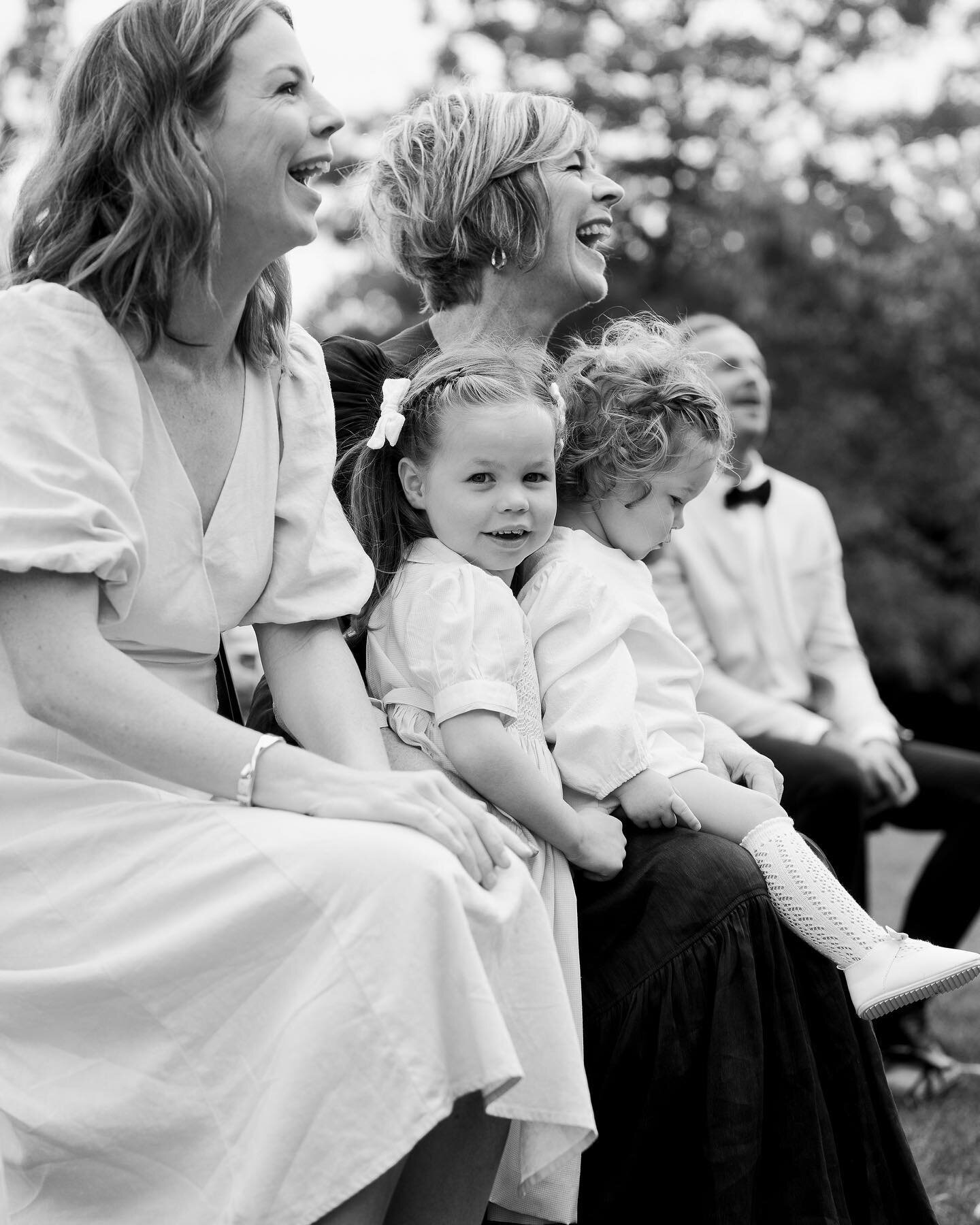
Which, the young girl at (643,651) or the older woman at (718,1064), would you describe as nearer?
the older woman at (718,1064)

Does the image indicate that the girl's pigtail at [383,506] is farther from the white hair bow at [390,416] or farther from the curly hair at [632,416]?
the curly hair at [632,416]

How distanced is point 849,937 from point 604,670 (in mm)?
560

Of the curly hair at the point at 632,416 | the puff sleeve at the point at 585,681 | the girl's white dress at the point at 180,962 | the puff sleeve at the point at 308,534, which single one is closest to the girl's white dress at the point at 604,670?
the puff sleeve at the point at 585,681

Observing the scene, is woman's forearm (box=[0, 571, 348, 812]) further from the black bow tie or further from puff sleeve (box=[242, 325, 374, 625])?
the black bow tie

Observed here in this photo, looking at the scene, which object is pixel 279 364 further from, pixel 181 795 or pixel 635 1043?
pixel 635 1043

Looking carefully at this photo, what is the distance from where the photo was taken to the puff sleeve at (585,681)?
2.35 m

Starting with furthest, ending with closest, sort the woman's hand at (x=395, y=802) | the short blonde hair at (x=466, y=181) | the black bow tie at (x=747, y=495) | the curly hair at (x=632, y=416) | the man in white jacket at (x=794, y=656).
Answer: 1. the black bow tie at (x=747, y=495)
2. the man in white jacket at (x=794, y=656)
3. the short blonde hair at (x=466, y=181)
4. the curly hair at (x=632, y=416)
5. the woman's hand at (x=395, y=802)

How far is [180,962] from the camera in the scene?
1.80 metres

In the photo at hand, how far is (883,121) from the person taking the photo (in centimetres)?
1453

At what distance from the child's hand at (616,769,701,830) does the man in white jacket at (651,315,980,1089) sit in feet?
5.79

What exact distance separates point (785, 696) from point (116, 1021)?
3130 mm

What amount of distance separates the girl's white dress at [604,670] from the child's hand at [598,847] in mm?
49

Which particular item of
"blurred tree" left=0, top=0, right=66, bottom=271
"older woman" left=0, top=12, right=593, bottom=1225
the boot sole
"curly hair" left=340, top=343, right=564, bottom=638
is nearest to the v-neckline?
"older woman" left=0, top=12, right=593, bottom=1225

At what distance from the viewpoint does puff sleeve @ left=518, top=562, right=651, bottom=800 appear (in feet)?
7.71
